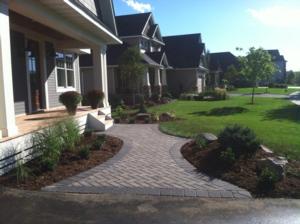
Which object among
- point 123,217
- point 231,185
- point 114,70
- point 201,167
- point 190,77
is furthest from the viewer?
point 190,77

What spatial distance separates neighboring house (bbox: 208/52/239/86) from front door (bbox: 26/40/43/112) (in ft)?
129

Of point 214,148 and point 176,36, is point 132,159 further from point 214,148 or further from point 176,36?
point 176,36

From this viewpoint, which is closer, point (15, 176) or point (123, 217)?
point (123, 217)

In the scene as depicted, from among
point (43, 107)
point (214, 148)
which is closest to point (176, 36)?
point (43, 107)

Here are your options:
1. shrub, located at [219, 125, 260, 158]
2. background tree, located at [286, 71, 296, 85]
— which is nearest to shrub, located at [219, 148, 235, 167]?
shrub, located at [219, 125, 260, 158]

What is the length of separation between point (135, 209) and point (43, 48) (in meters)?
11.0

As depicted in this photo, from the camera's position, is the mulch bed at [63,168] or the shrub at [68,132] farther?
the shrub at [68,132]

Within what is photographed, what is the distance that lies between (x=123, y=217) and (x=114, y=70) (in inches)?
997

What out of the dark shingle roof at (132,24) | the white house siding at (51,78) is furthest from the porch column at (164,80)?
the white house siding at (51,78)

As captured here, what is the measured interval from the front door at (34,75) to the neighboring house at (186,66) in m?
23.9

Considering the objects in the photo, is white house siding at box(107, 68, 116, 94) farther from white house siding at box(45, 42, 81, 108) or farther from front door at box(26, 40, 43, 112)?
front door at box(26, 40, 43, 112)

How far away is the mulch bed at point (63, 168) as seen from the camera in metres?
6.41

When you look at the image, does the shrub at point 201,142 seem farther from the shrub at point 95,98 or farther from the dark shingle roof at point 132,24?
the dark shingle roof at point 132,24

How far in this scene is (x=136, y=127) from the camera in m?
14.3
